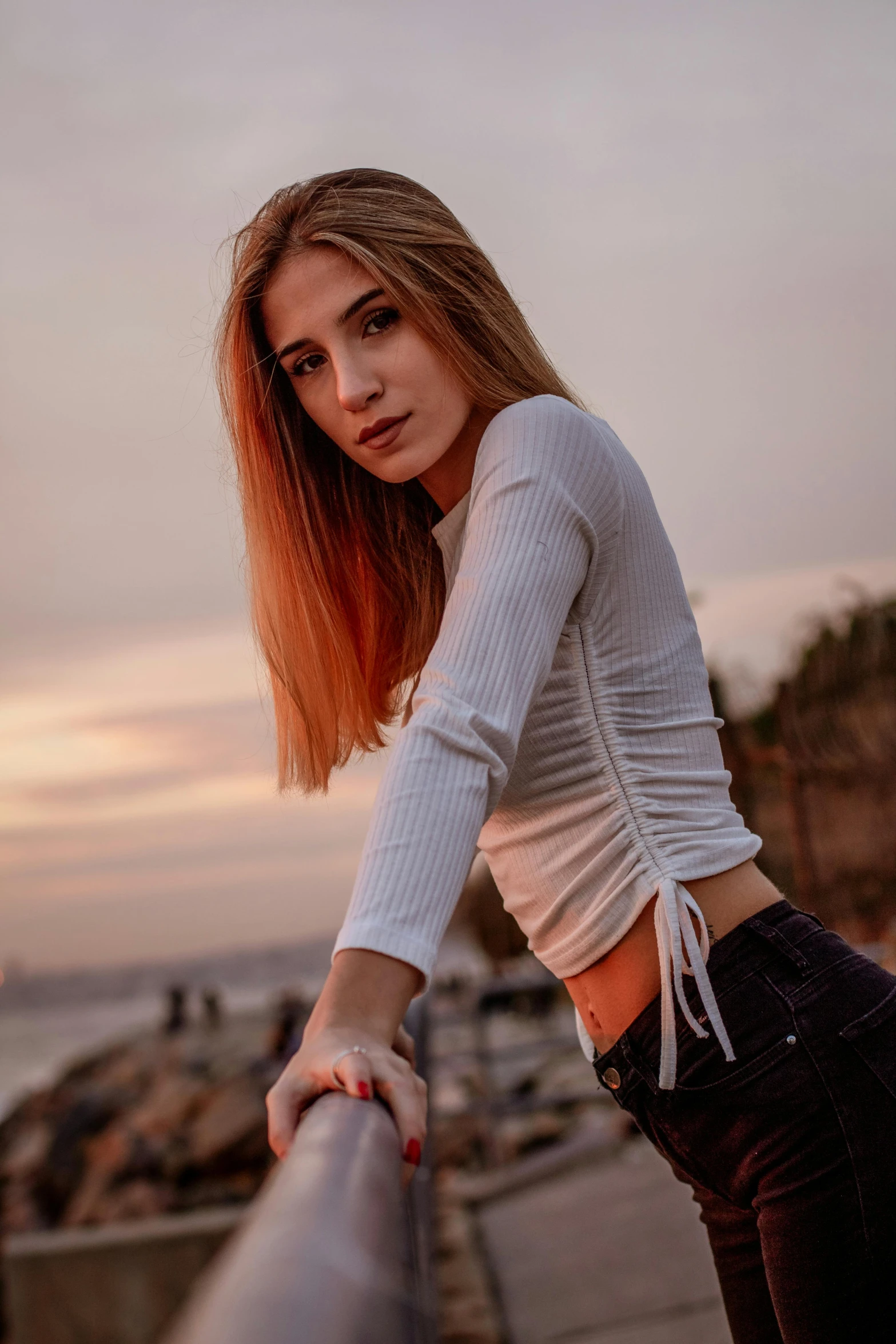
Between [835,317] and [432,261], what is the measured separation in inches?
337

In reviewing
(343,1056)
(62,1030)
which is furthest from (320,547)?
(62,1030)

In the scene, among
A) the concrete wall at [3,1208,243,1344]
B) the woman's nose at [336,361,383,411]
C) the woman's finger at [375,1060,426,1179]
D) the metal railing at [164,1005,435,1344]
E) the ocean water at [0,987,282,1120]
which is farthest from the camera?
the ocean water at [0,987,282,1120]

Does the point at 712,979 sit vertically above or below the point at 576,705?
below

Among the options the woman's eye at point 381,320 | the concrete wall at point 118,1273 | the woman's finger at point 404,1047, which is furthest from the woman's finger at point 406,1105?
the concrete wall at point 118,1273

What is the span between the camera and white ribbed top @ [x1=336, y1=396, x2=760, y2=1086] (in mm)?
1000

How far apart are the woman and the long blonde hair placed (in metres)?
0.02

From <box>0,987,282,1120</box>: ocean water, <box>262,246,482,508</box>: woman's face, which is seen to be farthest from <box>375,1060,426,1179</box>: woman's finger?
<box>0,987,282,1120</box>: ocean water

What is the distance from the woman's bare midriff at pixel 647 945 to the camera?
116cm

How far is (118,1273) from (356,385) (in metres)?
9.79

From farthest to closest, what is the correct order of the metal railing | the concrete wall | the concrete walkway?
the concrete wall → the concrete walkway → the metal railing

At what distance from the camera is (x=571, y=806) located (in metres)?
1.18

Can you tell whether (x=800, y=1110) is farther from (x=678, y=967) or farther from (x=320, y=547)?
(x=320, y=547)

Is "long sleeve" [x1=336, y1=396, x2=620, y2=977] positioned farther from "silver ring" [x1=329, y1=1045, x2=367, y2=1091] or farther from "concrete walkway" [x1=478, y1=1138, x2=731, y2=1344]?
"concrete walkway" [x1=478, y1=1138, x2=731, y2=1344]

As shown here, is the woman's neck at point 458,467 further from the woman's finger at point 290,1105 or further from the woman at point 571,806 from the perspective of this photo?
the woman's finger at point 290,1105
